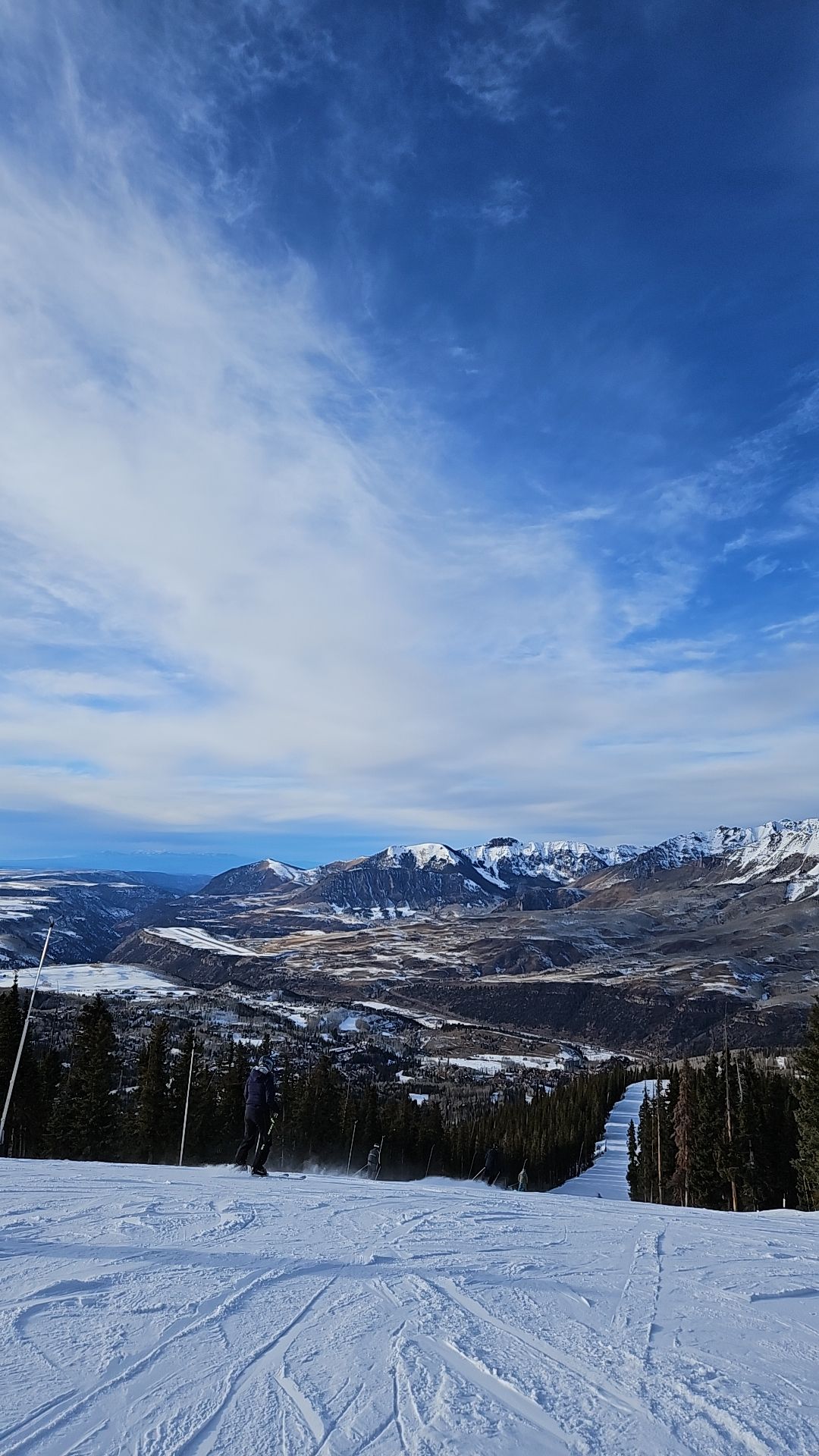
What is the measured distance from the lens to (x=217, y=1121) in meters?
48.1

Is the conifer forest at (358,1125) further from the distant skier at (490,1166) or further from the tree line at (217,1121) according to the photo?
the distant skier at (490,1166)

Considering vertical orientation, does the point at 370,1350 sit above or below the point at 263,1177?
above

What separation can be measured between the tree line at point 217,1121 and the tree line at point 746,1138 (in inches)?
492

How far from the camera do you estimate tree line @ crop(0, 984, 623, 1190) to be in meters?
41.4

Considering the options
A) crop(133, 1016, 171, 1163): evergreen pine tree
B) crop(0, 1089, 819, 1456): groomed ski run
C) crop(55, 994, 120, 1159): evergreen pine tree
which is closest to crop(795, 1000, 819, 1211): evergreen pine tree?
crop(0, 1089, 819, 1456): groomed ski run

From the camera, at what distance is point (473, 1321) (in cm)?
518

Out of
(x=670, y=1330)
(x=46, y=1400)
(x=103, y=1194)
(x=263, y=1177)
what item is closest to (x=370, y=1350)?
(x=46, y=1400)

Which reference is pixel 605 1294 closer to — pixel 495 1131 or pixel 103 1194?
pixel 103 1194

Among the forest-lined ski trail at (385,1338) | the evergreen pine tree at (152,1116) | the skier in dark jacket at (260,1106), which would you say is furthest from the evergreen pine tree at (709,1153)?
the forest-lined ski trail at (385,1338)

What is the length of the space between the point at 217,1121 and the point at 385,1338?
50.1 m

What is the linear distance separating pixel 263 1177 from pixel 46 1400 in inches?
451

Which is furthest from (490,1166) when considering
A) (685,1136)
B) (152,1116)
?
(152,1116)

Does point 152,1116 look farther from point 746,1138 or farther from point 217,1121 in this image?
point 746,1138

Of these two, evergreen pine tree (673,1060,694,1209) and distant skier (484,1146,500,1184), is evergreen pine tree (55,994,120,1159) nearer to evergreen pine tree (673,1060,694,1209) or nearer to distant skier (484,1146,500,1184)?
distant skier (484,1146,500,1184)
